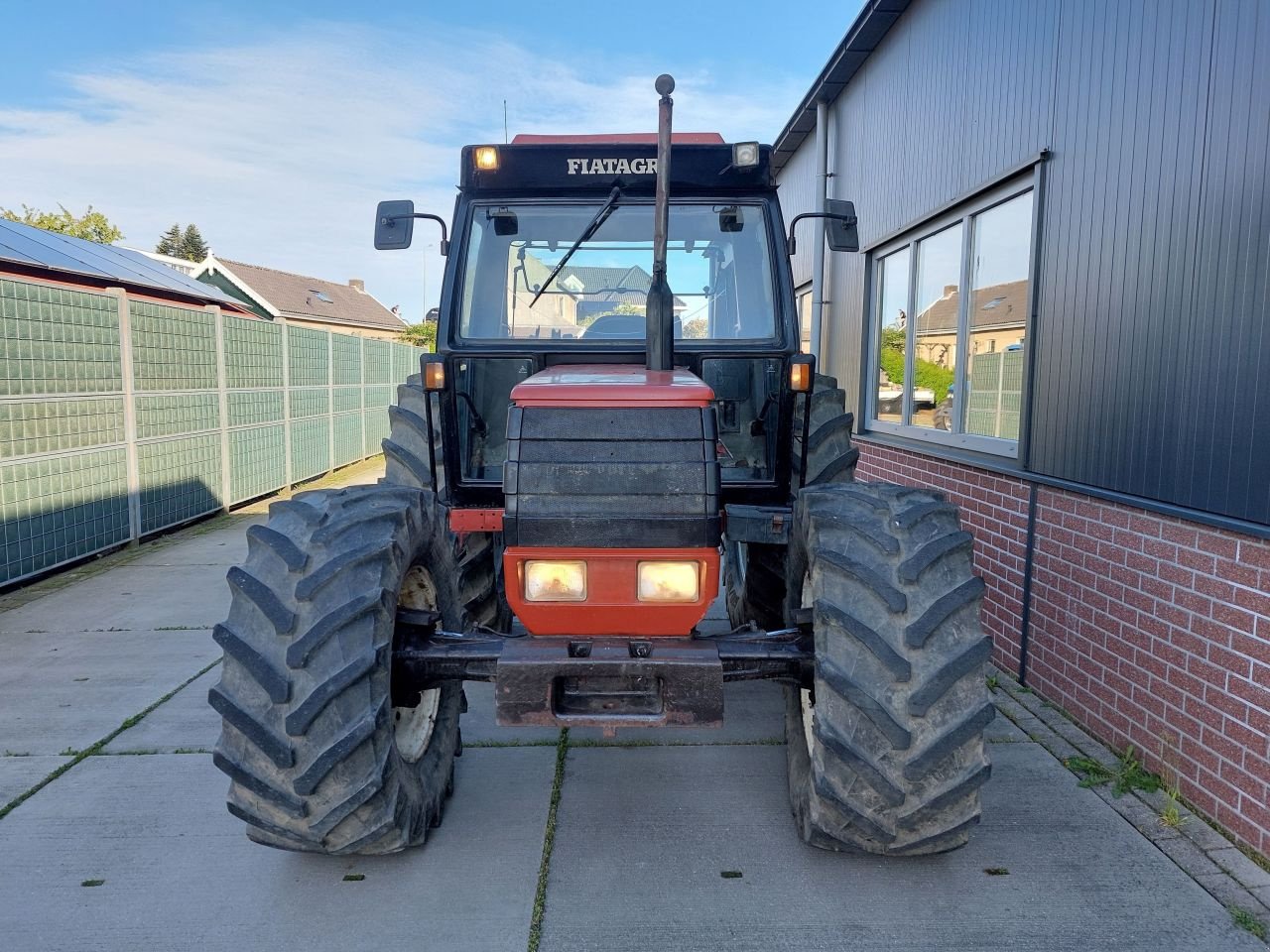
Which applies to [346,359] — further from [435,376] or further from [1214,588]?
[1214,588]

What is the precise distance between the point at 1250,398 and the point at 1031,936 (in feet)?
6.29

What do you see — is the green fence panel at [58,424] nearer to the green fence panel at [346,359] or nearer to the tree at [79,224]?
the green fence panel at [346,359]

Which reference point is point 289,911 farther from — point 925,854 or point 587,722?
point 925,854

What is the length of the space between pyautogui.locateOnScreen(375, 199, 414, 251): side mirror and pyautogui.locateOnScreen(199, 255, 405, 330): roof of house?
3324cm

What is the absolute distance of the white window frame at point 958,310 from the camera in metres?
4.74

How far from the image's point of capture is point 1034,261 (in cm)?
457

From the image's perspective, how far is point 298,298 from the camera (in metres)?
36.8

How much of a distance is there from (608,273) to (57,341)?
5.24 m

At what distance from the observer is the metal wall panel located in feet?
10.0

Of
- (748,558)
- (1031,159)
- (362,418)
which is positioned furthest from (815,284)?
(362,418)

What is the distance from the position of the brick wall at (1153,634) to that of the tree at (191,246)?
262 feet

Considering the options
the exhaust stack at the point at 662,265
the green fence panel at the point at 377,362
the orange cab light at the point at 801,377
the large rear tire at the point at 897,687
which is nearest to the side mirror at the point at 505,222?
the exhaust stack at the point at 662,265

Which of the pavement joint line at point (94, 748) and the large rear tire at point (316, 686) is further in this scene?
the pavement joint line at point (94, 748)

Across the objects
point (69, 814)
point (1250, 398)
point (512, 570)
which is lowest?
point (69, 814)
